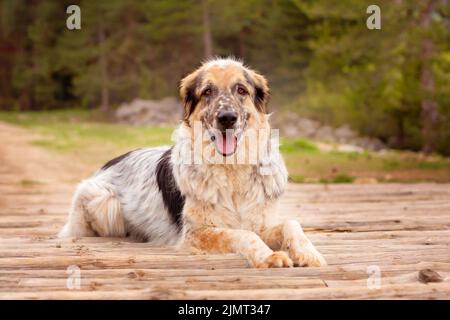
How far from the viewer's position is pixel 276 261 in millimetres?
3717

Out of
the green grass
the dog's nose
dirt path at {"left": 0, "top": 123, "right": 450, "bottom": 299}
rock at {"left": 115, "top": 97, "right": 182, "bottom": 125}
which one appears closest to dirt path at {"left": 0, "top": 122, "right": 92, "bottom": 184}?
the green grass

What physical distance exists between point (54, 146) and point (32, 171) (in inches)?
220

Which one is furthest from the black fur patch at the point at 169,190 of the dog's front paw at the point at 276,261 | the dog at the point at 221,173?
the dog's front paw at the point at 276,261

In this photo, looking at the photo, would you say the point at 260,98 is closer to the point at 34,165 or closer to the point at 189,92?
the point at 189,92

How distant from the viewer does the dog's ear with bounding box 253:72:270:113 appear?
4.93 meters

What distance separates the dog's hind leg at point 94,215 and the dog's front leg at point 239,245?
3.43 ft

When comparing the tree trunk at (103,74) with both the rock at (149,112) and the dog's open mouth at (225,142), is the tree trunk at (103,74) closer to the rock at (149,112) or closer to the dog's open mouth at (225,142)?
the rock at (149,112)

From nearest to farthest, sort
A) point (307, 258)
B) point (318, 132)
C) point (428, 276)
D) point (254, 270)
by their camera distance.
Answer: point (428, 276) → point (254, 270) → point (307, 258) → point (318, 132)

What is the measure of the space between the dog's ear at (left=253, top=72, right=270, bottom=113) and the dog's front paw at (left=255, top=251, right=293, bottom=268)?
153 cm

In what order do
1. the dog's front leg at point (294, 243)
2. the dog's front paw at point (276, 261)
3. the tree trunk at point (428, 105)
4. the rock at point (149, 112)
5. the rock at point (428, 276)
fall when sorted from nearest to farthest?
the rock at point (428, 276), the dog's front paw at point (276, 261), the dog's front leg at point (294, 243), the tree trunk at point (428, 105), the rock at point (149, 112)

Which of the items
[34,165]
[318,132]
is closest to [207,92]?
[34,165]

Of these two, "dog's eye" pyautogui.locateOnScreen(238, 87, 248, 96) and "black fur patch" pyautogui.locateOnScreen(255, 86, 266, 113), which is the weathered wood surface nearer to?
"black fur patch" pyautogui.locateOnScreen(255, 86, 266, 113)

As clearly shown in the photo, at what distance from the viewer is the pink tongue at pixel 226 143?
4.57m

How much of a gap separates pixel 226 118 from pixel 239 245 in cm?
96
